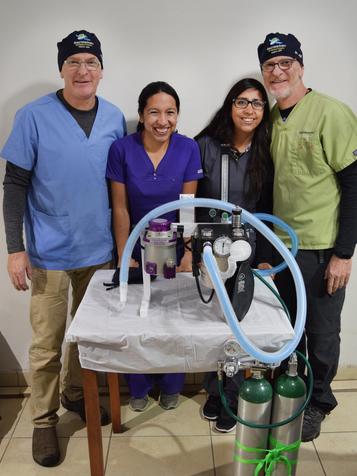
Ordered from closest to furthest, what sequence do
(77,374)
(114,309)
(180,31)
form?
(114,309) < (180,31) < (77,374)

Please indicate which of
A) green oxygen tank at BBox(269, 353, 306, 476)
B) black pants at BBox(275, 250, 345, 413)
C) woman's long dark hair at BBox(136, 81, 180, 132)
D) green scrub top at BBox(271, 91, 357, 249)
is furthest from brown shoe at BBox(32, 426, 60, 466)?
woman's long dark hair at BBox(136, 81, 180, 132)

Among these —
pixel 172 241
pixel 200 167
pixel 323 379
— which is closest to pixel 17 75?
pixel 200 167

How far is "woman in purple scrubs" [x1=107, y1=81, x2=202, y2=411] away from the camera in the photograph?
1.77 m

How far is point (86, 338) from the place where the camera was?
52.2 inches

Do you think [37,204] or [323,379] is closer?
[37,204]

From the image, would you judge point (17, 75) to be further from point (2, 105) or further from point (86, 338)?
point (86, 338)

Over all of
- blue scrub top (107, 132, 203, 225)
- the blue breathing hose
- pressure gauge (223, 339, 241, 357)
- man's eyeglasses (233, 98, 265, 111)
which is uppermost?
man's eyeglasses (233, 98, 265, 111)

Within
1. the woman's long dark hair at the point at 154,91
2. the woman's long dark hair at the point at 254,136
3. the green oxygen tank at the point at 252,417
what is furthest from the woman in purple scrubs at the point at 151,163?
the green oxygen tank at the point at 252,417

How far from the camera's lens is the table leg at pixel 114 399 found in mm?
1951

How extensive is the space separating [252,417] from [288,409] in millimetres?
118

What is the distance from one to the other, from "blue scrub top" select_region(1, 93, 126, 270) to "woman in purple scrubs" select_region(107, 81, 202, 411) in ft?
0.18

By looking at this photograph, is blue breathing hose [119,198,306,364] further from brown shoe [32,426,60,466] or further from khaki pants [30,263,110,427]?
brown shoe [32,426,60,466]

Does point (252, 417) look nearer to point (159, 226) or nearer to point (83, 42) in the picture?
point (159, 226)

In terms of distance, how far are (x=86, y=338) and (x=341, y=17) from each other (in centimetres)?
168
